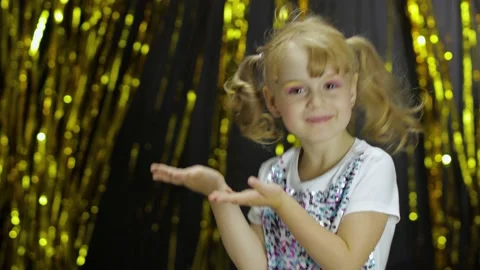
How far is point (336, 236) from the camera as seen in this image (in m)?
0.84

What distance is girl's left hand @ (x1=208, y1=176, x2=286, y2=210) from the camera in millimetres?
772

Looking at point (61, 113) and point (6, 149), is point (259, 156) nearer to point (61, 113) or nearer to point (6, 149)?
point (61, 113)

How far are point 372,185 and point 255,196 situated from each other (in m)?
0.18

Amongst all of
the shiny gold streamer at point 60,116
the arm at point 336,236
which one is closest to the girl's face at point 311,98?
the arm at point 336,236

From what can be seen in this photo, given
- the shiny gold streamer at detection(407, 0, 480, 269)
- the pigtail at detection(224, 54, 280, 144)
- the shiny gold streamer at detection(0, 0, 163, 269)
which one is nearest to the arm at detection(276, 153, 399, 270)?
the pigtail at detection(224, 54, 280, 144)

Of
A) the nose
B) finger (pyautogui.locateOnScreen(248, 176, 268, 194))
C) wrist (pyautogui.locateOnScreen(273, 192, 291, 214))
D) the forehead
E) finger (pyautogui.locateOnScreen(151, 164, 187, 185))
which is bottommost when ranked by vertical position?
wrist (pyautogui.locateOnScreen(273, 192, 291, 214))

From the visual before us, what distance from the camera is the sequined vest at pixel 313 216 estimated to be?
89 cm

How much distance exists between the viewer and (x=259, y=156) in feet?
4.62

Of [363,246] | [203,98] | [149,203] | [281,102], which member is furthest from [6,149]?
[363,246]

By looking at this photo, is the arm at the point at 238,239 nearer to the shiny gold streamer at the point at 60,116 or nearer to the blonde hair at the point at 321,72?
the blonde hair at the point at 321,72

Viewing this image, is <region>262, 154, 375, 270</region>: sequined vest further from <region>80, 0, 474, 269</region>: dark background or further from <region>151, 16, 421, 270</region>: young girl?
<region>80, 0, 474, 269</region>: dark background

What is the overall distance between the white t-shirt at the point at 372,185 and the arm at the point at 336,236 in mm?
15

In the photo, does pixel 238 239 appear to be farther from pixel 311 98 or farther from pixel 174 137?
pixel 174 137

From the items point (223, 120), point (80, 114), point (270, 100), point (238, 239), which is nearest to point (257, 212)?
point (238, 239)
